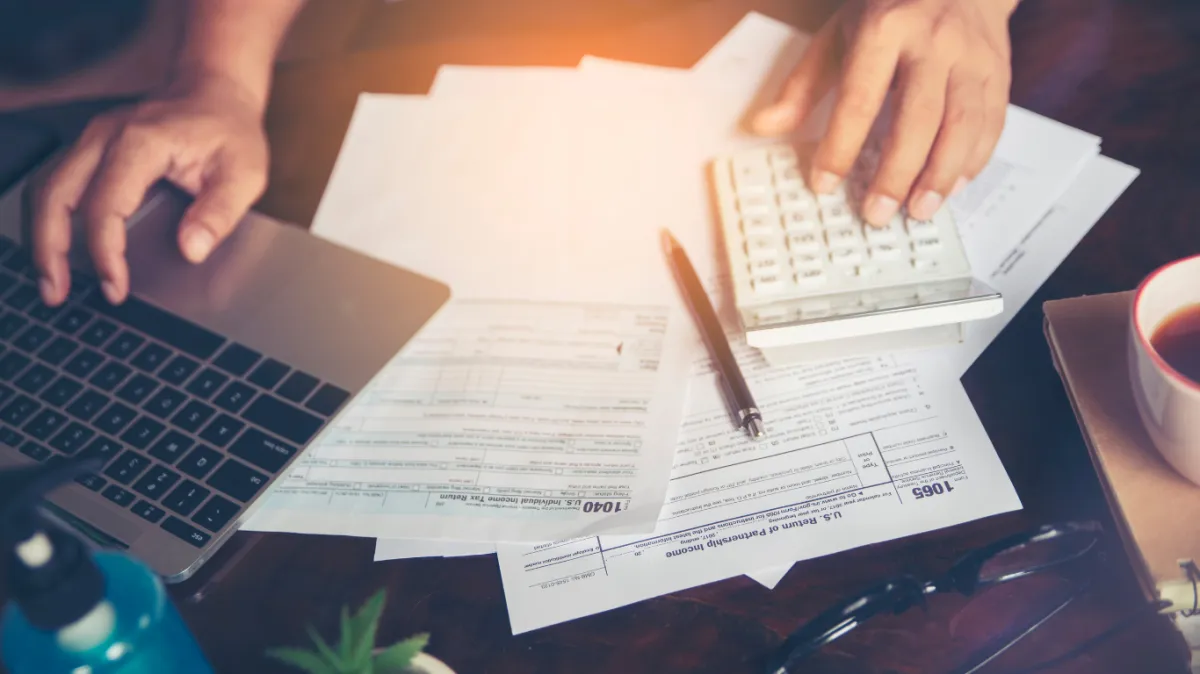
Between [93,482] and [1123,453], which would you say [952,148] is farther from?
[93,482]

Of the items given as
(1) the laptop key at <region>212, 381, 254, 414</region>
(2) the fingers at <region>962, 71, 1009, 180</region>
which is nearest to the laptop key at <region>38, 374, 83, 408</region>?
(1) the laptop key at <region>212, 381, 254, 414</region>

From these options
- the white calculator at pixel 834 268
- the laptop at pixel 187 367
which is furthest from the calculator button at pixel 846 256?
the laptop at pixel 187 367

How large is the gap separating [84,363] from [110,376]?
29 mm

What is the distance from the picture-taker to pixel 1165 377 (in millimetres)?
380

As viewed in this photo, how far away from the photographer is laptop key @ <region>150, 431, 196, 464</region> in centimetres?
52

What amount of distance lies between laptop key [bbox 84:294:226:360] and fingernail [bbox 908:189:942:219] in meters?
0.47

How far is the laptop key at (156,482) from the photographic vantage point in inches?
19.9

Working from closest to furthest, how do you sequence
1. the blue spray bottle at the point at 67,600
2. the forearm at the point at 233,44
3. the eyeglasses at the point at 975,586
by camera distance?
the blue spray bottle at the point at 67,600 → the eyeglasses at the point at 975,586 → the forearm at the point at 233,44

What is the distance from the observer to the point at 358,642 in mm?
326

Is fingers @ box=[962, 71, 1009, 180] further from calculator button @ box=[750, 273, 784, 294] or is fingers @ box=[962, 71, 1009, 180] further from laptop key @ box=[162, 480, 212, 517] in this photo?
laptop key @ box=[162, 480, 212, 517]

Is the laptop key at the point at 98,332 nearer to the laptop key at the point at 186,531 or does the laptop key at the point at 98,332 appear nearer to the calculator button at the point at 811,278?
the laptop key at the point at 186,531

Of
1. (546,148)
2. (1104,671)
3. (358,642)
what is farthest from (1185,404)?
(546,148)

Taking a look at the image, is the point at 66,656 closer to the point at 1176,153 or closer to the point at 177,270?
the point at 177,270

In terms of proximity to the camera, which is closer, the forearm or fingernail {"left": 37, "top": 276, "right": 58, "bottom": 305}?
fingernail {"left": 37, "top": 276, "right": 58, "bottom": 305}
